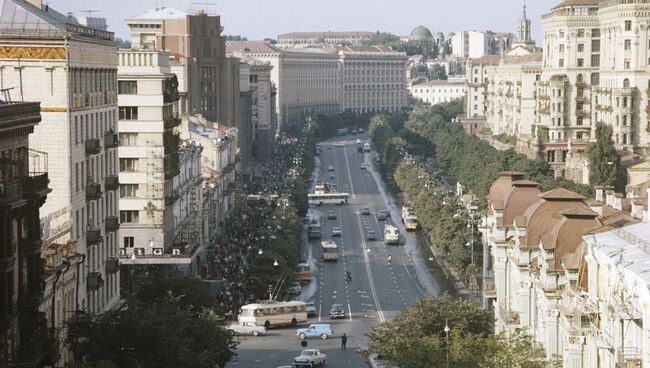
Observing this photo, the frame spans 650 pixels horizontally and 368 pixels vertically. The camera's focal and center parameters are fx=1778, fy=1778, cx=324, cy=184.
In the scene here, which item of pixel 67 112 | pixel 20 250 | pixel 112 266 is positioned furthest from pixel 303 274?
pixel 20 250

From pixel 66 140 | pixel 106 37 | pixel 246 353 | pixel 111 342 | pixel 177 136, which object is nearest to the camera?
pixel 111 342

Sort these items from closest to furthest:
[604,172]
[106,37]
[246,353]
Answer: [106,37], [246,353], [604,172]

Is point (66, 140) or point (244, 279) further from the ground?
point (66, 140)

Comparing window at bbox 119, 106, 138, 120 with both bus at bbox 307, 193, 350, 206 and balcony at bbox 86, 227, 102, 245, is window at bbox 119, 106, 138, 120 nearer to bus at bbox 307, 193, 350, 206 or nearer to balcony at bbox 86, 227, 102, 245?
balcony at bbox 86, 227, 102, 245

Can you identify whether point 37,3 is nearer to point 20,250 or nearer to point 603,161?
point 20,250

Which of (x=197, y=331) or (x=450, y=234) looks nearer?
(x=197, y=331)

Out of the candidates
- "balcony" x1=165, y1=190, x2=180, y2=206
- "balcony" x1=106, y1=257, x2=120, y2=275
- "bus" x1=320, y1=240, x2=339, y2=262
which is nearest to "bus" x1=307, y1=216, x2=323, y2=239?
"bus" x1=320, y1=240, x2=339, y2=262

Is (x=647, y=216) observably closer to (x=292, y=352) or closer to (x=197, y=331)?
(x=197, y=331)

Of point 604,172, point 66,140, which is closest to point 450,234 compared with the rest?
point 604,172
